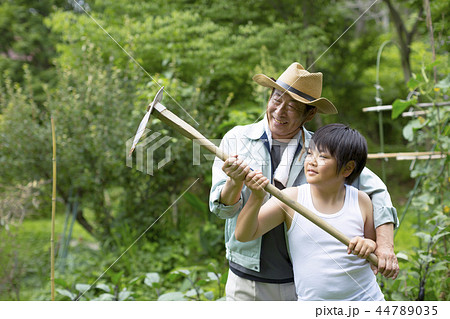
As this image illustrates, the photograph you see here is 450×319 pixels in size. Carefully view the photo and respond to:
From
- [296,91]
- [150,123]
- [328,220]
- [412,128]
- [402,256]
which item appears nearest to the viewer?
[328,220]

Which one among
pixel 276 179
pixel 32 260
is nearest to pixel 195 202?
→ pixel 32 260

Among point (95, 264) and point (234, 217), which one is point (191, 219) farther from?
point (234, 217)

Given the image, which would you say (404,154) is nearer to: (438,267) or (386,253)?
(438,267)

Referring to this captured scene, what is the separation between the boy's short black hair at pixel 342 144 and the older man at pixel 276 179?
133mm

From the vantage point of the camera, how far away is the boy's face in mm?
1365

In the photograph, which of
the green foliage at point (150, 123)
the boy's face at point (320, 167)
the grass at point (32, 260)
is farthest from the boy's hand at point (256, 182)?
the green foliage at point (150, 123)

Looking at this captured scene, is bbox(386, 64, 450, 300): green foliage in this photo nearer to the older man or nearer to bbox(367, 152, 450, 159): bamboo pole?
bbox(367, 152, 450, 159): bamboo pole

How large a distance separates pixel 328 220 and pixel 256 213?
9.5 inches

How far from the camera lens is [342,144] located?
1352 mm

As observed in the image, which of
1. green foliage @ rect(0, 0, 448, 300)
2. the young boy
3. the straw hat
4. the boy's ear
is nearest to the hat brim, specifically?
the straw hat

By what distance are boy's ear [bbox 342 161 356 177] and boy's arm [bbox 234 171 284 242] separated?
0.77 feet
